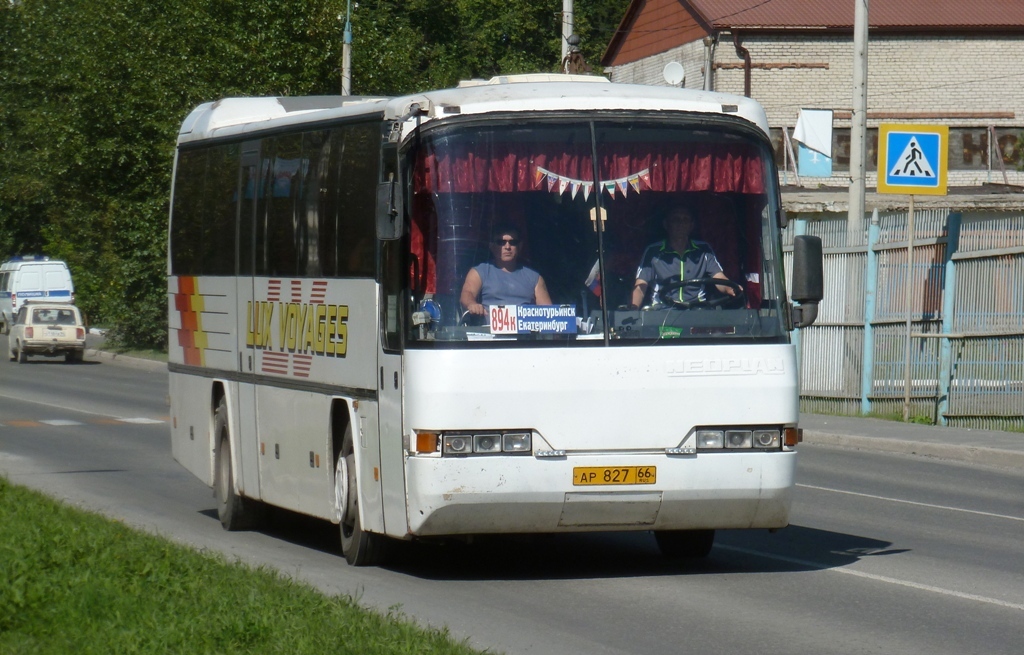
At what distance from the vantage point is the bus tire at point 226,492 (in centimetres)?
1290

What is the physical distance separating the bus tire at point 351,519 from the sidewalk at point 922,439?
31.6 feet

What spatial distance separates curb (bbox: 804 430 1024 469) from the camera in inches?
713

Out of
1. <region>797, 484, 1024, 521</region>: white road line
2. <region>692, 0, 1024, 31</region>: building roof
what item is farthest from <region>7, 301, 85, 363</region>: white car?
<region>797, 484, 1024, 521</region>: white road line

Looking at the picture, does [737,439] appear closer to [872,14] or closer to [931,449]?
[931,449]

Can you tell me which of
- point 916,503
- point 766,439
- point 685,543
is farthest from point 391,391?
point 916,503

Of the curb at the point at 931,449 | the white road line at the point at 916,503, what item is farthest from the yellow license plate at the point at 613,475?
the curb at the point at 931,449

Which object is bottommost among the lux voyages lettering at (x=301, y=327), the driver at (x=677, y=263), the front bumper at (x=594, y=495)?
the front bumper at (x=594, y=495)

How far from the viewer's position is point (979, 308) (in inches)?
845

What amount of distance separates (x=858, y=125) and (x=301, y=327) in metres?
14.7

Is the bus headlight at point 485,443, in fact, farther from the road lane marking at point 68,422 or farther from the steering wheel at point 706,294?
the road lane marking at point 68,422

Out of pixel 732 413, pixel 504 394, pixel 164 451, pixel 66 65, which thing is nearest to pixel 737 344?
pixel 732 413

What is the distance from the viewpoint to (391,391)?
959 cm

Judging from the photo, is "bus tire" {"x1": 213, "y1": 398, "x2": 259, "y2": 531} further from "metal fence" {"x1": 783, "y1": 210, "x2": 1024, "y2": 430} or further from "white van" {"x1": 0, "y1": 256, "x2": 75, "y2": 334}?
"white van" {"x1": 0, "y1": 256, "x2": 75, "y2": 334}

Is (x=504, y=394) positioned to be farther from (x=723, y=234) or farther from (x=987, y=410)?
(x=987, y=410)
